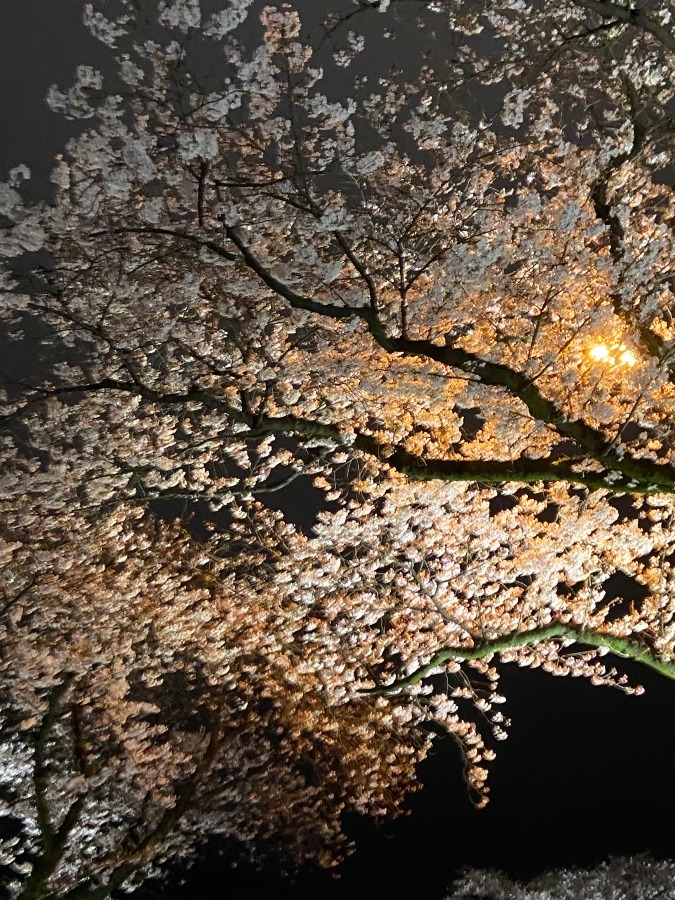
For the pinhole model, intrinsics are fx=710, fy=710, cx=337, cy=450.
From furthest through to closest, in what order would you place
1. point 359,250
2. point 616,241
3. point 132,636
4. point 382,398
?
point 132,636
point 382,398
point 359,250
point 616,241

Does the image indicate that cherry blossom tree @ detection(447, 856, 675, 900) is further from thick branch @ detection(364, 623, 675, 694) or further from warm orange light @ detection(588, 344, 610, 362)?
warm orange light @ detection(588, 344, 610, 362)

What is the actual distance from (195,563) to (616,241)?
24.9ft

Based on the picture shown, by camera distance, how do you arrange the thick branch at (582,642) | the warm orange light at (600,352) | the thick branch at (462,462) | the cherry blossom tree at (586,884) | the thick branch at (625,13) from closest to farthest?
the thick branch at (625,13) < the thick branch at (462,462) < the warm orange light at (600,352) < the thick branch at (582,642) < the cherry blossom tree at (586,884)

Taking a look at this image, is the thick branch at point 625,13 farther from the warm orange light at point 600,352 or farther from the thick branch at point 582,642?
the thick branch at point 582,642

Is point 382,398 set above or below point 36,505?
below

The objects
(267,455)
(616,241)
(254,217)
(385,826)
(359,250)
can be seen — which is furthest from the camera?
(385,826)

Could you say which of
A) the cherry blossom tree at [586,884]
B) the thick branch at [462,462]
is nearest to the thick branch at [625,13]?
the thick branch at [462,462]

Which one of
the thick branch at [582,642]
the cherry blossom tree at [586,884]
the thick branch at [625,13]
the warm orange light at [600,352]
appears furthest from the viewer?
the cherry blossom tree at [586,884]

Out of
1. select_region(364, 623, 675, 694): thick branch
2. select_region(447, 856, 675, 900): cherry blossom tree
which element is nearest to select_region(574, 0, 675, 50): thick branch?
select_region(364, 623, 675, 694): thick branch

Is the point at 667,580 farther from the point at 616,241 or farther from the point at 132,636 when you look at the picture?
the point at 132,636

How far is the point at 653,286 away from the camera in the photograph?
6.43 metres

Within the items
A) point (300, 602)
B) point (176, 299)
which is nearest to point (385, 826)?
point (300, 602)

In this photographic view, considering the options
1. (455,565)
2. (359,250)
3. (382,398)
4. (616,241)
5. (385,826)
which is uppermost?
(359,250)

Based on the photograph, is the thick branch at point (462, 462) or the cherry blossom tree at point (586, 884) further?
the cherry blossom tree at point (586, 884)
